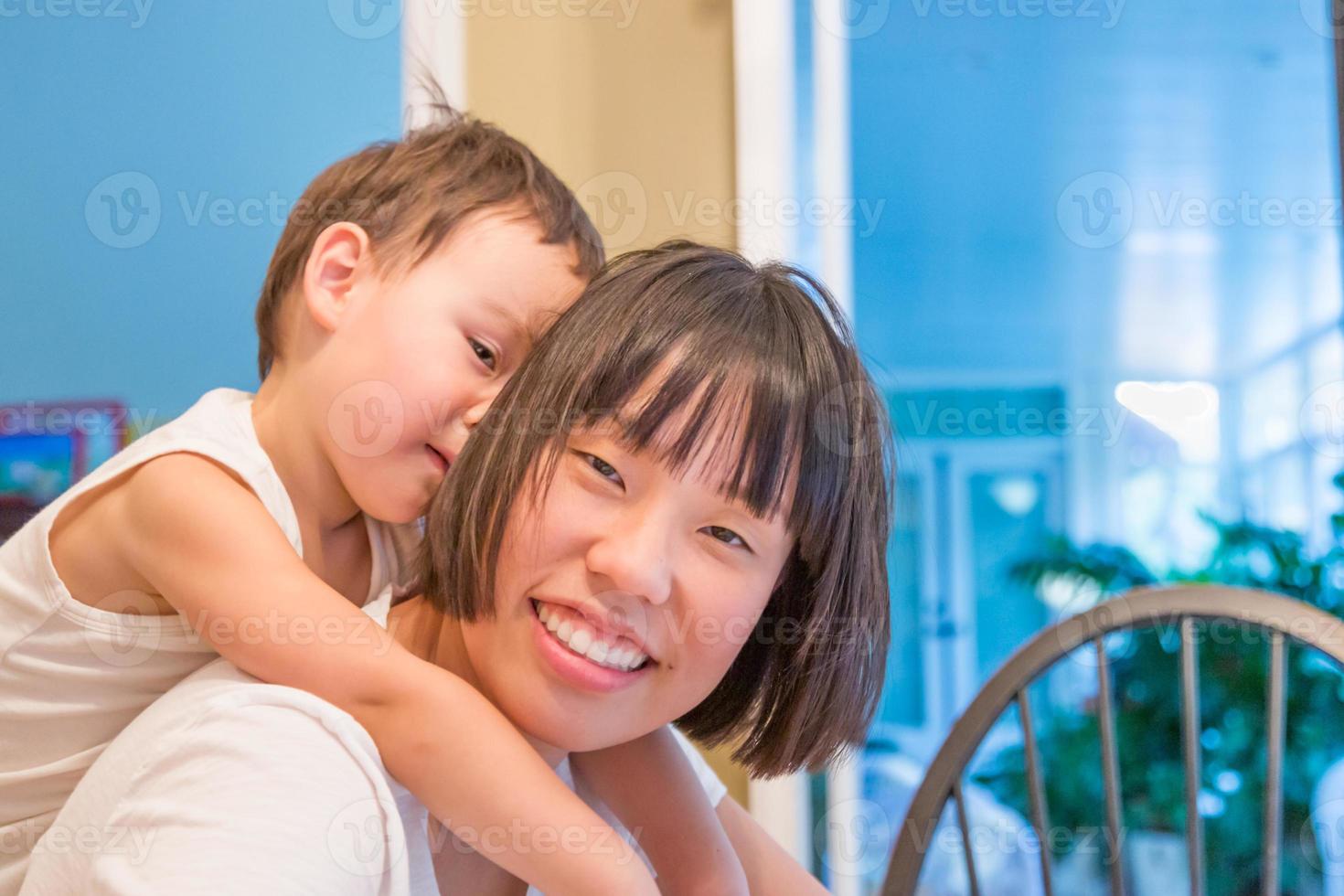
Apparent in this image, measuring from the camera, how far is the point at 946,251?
7.22ft

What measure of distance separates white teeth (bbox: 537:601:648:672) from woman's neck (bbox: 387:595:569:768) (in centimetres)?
13

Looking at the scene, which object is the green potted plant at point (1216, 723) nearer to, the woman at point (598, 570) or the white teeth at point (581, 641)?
the woman at point (598, 570)

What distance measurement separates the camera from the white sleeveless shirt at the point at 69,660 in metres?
0.95

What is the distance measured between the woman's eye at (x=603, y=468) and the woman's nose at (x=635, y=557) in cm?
3

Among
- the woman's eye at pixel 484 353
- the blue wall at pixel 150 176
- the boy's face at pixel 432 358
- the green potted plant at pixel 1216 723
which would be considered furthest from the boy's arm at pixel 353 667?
the green potted plant at pixel 1216 723

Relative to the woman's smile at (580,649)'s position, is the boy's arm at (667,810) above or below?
below

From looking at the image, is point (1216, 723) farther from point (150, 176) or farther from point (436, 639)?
point (150, 176)

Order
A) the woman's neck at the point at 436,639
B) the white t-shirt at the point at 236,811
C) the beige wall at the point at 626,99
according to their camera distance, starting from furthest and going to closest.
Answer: the beige wall at the point at 626,99 < the woman's neck at the point at 436,639 < the white t-shirt at the point at 236,811

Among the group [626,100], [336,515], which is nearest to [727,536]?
[336,515]

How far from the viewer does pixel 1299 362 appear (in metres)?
2.20

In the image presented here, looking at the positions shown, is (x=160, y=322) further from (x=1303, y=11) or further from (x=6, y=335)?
(x=1303, y=11)

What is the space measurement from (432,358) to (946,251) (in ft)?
4.78

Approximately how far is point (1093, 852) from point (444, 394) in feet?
6.34

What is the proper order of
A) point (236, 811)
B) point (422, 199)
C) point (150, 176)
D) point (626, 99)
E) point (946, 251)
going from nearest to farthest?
1. point (236, 811)
2. point (422, 199)
3. point (150, 176)
4. point (626, 99)
5. point (946, 251)
